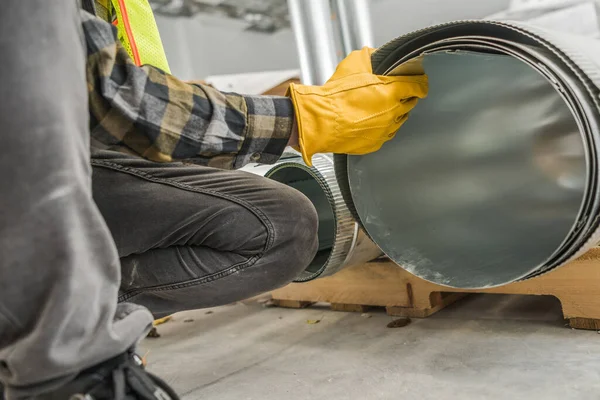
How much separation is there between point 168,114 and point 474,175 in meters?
0.94

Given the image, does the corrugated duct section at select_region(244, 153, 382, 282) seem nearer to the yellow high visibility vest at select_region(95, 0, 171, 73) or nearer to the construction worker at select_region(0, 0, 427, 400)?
the construction worker at select_region(0, 0, 427, 400)

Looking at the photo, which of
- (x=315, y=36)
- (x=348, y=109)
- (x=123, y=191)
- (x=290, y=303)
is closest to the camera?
(x=348, y=109)

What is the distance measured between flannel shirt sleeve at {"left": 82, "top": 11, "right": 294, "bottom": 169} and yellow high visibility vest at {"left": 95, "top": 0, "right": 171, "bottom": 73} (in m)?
0.38

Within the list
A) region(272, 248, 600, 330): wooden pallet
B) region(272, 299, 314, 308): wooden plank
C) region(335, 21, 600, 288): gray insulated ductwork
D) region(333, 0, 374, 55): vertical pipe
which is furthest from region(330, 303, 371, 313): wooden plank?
region(333, 0, 374, 55): vertical pipe

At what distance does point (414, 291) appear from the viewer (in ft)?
5.82

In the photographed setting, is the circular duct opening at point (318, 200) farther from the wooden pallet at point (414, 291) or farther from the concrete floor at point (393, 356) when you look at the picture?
the concrete floor at point (393, 356)

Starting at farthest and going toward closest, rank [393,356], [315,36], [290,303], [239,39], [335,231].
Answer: [239,39] < [290,303] < [315,36] < [335,231] < [393,356]

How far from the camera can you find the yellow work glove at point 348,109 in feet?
3.32

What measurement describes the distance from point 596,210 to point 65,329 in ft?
2.98

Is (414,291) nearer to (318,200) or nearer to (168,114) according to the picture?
(318,200)

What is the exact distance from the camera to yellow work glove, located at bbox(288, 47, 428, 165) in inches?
39.8

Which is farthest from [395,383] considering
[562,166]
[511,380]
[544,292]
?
[562,166]

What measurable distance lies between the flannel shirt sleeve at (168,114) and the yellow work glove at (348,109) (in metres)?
0.04

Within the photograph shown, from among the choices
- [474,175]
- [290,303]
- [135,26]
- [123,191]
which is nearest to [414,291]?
[474,175]
